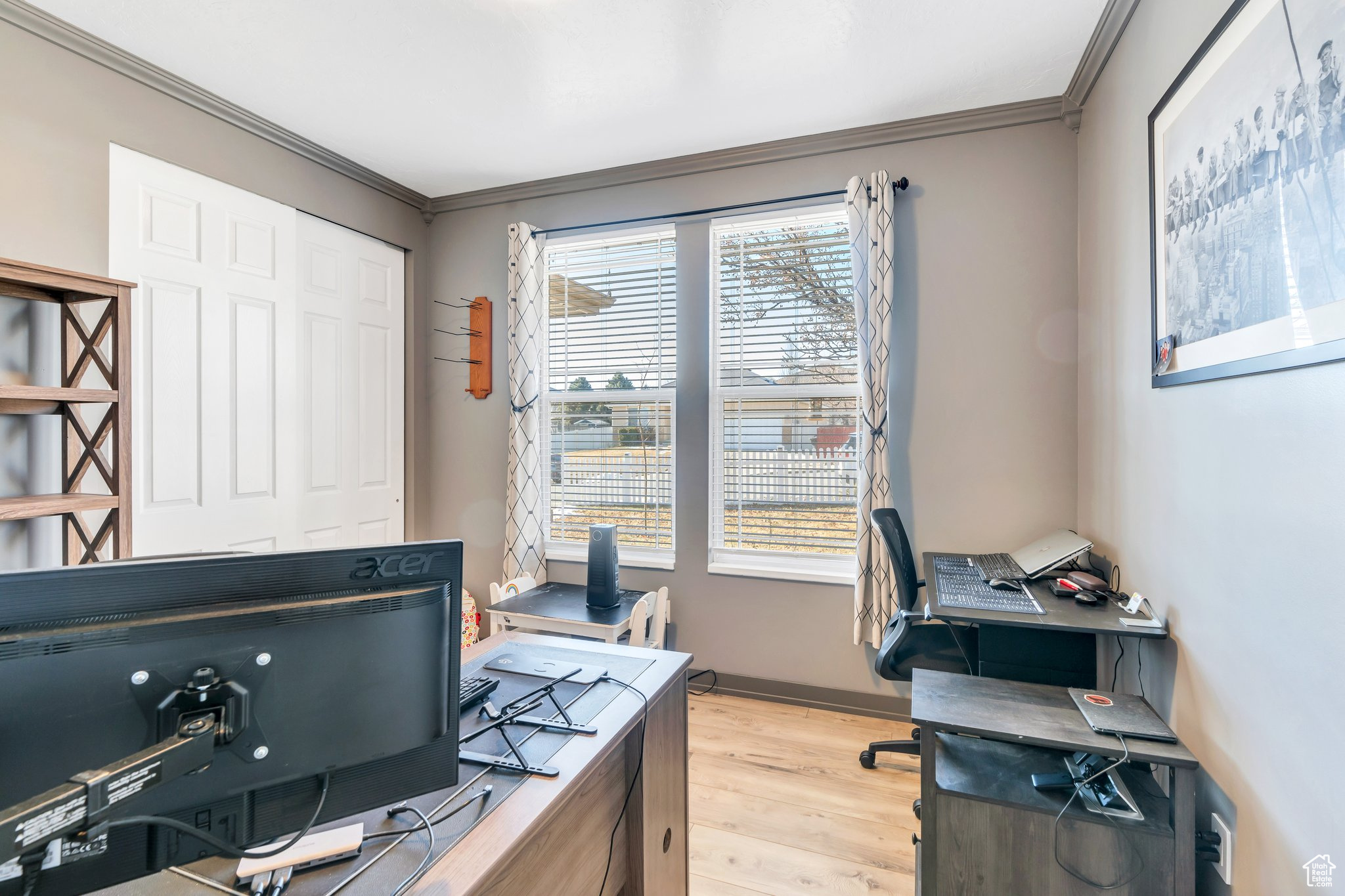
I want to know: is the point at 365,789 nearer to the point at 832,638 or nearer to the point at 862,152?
the point at 832,638

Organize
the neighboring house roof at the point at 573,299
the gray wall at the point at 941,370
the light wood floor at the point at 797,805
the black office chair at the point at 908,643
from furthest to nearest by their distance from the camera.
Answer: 1. the neighboring house roof at the point at 573,299
2. the gray wall at the point at 941,370
3. the black office chair at the point at 908,643
4. the light wood floor at the point at 797,805

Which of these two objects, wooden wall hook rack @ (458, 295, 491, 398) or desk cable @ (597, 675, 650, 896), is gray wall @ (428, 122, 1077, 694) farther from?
desk cable @ (597, 675, 650, 896)

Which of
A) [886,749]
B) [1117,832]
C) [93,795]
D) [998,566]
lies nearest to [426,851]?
[93,795]

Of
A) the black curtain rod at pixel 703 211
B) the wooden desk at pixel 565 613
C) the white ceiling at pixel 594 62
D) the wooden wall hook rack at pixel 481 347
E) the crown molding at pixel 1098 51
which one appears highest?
the white ceiling at pixel 594 62

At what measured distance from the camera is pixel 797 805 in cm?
210

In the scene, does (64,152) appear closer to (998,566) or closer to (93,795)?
(93,795)

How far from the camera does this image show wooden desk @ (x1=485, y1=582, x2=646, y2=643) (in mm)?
2574

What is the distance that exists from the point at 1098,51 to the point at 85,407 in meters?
3.71

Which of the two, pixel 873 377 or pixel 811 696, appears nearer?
pixel 873 377

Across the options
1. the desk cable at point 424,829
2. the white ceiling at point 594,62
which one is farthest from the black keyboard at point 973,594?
the white ceiling at point 594,62

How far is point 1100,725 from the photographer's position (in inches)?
55.7

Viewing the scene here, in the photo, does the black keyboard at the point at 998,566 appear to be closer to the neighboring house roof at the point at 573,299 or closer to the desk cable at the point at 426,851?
the desk cable at the point at 426,851

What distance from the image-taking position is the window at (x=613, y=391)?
124 inches

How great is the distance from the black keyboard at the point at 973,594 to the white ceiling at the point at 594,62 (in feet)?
6.19
